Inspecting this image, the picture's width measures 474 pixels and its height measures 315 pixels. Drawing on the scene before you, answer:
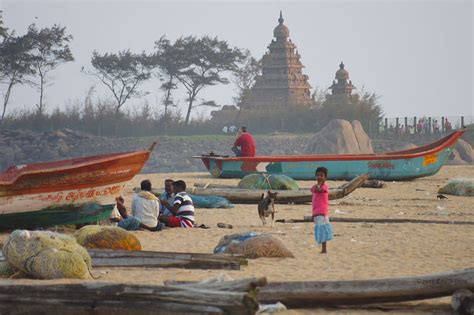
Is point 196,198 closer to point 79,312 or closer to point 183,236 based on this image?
point 183,236

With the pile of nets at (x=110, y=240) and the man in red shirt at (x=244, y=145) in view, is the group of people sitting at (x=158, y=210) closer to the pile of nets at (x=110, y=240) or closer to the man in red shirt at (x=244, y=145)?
the pile of nets at (x=110, y=240)

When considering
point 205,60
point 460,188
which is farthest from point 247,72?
point 460,188

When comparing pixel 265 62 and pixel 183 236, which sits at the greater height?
pixel 265 62

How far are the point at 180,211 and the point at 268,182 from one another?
6.43m

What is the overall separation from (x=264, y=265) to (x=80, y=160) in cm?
616

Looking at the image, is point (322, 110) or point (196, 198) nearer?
point (196, 198)

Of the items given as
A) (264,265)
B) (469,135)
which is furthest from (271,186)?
(469,135)

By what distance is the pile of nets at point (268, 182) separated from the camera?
20906 millimetres

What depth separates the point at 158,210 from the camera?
1433cm

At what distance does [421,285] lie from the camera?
8.47m

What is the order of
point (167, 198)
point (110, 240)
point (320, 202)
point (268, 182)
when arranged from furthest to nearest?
point (268, 182) < point (167, 198) < point (320, 202) < point (110, 240)

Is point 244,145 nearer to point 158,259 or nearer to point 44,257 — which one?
point 158,259

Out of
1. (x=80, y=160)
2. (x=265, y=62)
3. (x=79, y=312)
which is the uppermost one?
(x=265, y=62)

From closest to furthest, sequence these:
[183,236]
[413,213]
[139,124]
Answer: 1. [183,236]
2. [413,213]
3. [139,124]
